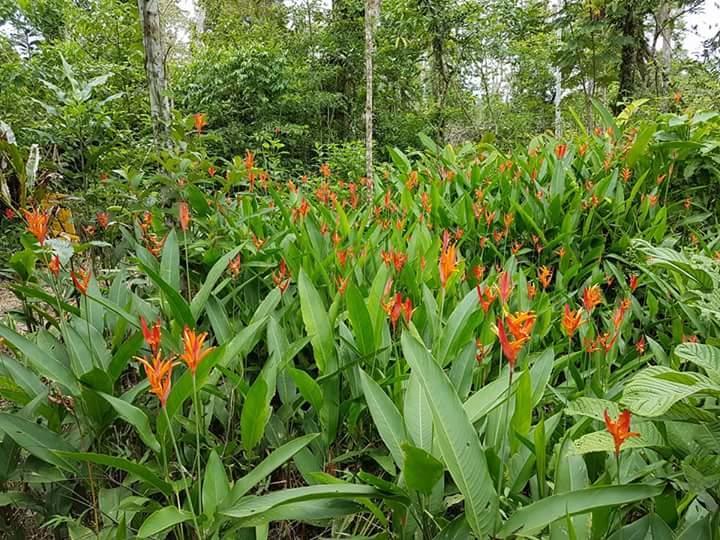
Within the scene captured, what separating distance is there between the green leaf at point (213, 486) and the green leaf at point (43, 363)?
388 millimetres

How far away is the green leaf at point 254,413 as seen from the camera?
95 centimetres

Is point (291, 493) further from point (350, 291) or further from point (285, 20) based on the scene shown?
point (285, 20)

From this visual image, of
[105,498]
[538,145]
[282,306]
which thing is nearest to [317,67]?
[538,145]

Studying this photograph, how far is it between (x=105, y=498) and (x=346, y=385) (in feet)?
1.84

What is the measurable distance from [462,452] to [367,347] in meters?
0.44

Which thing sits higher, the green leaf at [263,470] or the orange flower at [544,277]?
the orange flower at [544,277]

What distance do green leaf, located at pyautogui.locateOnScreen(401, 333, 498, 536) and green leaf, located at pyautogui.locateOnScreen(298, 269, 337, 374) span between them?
1.28ft

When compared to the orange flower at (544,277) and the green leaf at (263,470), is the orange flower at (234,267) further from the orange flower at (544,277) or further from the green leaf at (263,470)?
the orange flower at (544,277)

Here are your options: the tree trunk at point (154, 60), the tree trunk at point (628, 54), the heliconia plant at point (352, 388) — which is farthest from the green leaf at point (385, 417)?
the tree trunk at point (628, 54)

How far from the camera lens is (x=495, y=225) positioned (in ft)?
7.29

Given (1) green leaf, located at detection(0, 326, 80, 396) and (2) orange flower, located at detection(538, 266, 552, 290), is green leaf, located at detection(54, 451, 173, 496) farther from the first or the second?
(2) orange flower, located at detection(538, 266, 552, 290)

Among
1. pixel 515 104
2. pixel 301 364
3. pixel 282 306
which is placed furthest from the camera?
pixel 515 104

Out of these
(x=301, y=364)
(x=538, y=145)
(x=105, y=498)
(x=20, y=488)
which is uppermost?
(x=538, y=145)

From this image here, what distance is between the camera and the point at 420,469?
75cm
